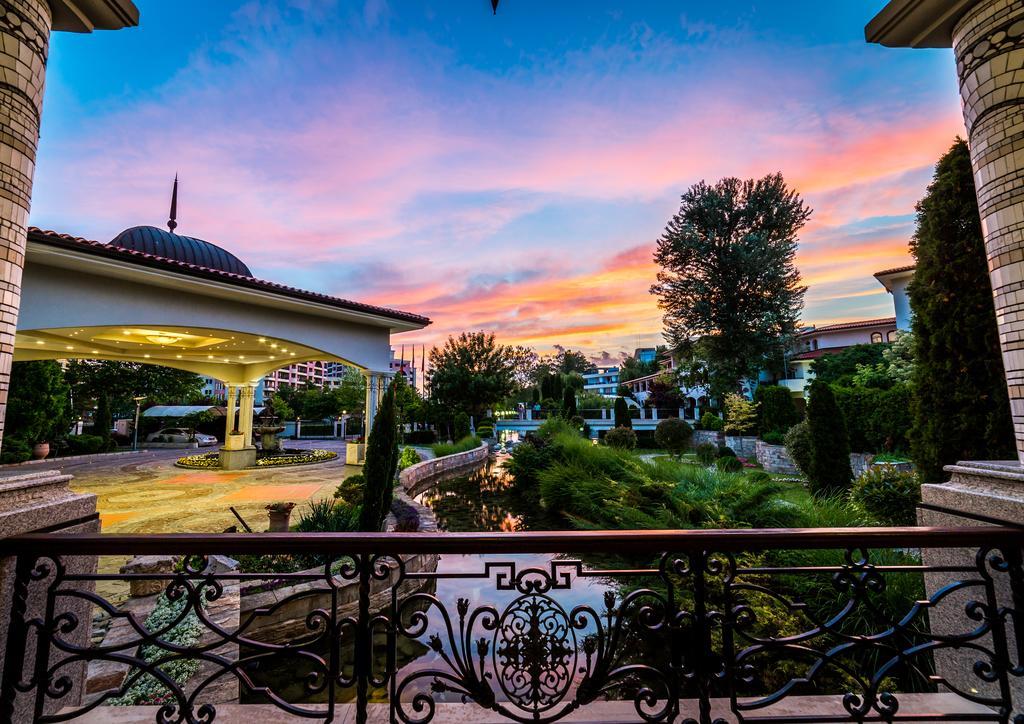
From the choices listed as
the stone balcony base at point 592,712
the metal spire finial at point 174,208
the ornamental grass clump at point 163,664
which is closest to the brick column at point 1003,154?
the stone balcony base at point 592,712

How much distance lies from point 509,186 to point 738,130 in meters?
4.09

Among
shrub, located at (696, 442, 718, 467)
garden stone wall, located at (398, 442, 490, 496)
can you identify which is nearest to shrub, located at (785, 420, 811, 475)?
shrub, located at (696, 442, 718, 467)

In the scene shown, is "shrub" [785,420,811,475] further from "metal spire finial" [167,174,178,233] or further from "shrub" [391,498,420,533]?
"metal spire finial" [167,174,178,233]

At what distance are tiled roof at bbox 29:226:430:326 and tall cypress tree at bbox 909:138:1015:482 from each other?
8463 mm

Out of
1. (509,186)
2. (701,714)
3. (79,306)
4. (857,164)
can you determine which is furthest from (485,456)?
(701,714)

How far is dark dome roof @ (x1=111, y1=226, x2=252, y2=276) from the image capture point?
9.08m

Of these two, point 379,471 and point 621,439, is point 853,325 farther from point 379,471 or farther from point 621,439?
point 379,471

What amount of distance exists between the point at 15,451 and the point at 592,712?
63.2ft

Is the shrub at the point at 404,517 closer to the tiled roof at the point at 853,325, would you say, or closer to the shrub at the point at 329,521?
the shrub at the point at 329,521

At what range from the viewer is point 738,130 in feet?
20.6

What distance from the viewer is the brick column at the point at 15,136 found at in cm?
176

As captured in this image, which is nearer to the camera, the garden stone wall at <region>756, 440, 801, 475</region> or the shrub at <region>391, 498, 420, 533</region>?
the shrub at <region>391, 498, 420, 533</region>

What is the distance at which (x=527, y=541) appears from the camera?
156 cm

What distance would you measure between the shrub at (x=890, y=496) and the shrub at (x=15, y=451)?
834 inches
